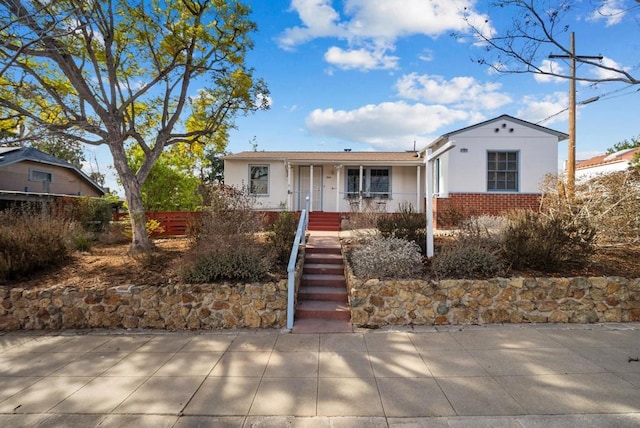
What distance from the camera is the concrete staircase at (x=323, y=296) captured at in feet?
16.6

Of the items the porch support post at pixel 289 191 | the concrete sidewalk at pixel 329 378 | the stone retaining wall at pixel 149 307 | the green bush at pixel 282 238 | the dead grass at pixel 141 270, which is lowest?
the concrete sidewalk at pixel 329 378

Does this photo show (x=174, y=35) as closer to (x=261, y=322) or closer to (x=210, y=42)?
(x=210, y=42)

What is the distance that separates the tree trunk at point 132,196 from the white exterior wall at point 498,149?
10.4 metres

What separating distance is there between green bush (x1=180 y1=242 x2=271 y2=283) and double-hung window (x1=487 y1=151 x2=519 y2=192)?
10535 millimetres

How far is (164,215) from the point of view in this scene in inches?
510

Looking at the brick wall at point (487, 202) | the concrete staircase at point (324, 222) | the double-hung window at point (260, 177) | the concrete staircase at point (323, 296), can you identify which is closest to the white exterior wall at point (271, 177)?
the double-hung window at point (260, 177)

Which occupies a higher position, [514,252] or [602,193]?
[602,193]

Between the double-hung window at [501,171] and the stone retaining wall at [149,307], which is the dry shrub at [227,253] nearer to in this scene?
the stone retaining wall at [149,307]

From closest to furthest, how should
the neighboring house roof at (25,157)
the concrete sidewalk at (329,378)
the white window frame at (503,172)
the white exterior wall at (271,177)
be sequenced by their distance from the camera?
the concrete sidewalk at (329,378) → the white window frame at (503,172) → the white exterior wall at (271,177) → the neighboring house roof at (25,157)

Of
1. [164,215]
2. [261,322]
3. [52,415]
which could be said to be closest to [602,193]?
[261,322]

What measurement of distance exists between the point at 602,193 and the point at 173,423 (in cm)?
927

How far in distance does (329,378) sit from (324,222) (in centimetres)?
918

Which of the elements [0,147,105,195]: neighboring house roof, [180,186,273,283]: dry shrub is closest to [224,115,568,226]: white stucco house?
[180,186,273,283]: dry shrub

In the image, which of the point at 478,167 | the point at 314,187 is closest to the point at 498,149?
the point at 478,167
